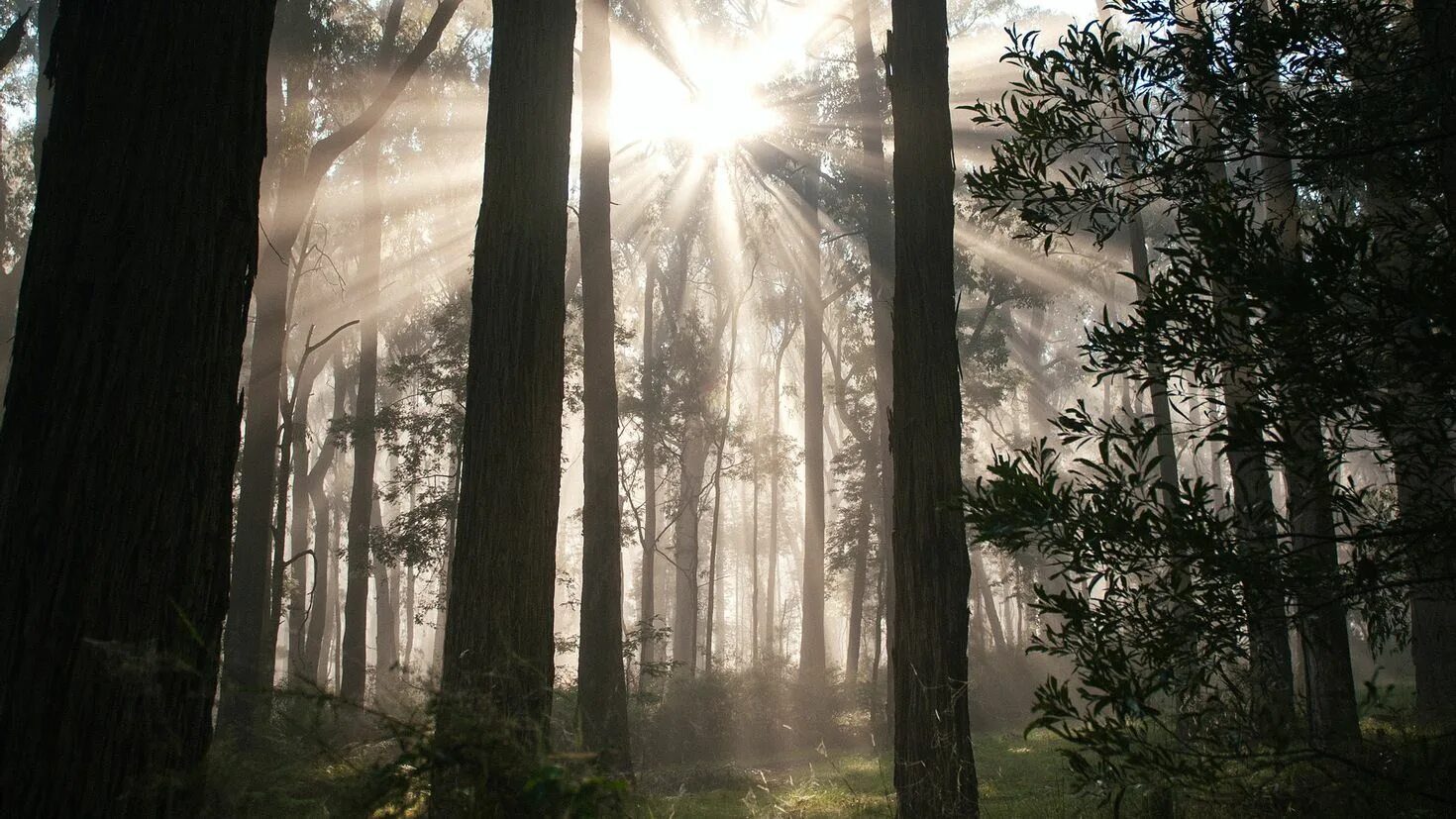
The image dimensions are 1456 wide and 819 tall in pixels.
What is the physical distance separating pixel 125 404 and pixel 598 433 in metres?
9.81

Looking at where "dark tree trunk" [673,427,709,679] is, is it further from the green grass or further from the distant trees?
the distant trees

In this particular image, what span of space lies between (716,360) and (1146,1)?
84.5 ft

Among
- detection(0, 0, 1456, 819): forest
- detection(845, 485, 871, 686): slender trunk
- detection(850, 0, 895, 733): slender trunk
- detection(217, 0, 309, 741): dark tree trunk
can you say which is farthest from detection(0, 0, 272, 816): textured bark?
detection(845, 485, 871, 686): slender trunk

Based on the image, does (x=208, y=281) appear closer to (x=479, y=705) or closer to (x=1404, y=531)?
(x=479, y=705)

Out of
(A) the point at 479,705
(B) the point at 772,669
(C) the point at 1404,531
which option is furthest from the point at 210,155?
(B) the point at 772,669

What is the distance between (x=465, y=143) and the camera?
25.7 meters

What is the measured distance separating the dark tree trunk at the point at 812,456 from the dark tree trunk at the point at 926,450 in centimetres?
1786

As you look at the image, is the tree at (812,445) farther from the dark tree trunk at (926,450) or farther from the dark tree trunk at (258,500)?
the dark tree trunk at (926,450)

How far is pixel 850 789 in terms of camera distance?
4.93 meters

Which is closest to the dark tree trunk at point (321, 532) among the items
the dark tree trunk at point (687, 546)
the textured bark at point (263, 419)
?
the textured bark at point (263, 419)

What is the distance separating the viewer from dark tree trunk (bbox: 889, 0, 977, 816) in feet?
18.8

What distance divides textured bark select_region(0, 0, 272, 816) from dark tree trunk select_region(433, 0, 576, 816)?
190 centimetres

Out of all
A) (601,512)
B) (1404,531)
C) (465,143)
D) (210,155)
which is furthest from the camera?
Answer: (465,143)

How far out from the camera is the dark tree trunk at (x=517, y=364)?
17.5 feet
